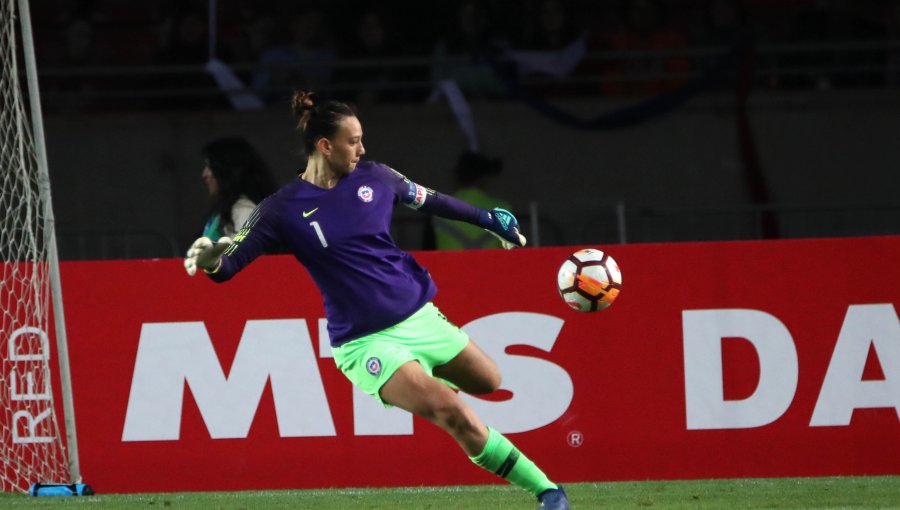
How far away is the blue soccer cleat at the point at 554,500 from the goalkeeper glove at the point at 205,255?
1677 millimetres

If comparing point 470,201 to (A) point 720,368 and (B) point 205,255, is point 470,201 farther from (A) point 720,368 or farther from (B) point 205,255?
(B) point 205,255

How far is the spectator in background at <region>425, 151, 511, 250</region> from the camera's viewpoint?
10914mm

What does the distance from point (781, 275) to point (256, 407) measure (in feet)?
10.4

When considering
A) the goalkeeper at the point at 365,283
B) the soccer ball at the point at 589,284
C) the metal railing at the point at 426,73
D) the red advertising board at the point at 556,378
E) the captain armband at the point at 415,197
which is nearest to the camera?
the goalkeeper at the point at 365,283

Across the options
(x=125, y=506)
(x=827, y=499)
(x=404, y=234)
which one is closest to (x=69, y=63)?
(x=404, y=234)

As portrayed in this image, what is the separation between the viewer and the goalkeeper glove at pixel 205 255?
18.7 ft

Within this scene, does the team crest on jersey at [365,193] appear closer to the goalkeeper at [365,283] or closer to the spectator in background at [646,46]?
the goalkeeper at [365,283]

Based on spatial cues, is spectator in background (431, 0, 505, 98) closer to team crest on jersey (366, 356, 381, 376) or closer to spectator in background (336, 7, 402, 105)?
spectator in background (336, 7, 402, 105)

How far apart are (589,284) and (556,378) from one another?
1.67 metres

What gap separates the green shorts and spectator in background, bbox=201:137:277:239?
7.34ft

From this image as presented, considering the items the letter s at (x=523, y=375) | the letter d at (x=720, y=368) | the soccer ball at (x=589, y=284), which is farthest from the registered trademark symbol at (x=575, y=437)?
the soccer ball at (x=589, y=284)

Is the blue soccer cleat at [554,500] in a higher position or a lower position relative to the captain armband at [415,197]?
lower

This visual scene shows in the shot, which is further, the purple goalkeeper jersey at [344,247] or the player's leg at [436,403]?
the purple goalkeeper jersey at [344,247]

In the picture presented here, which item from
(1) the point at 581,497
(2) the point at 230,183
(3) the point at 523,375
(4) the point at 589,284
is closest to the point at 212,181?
(2) the point at 230,183
